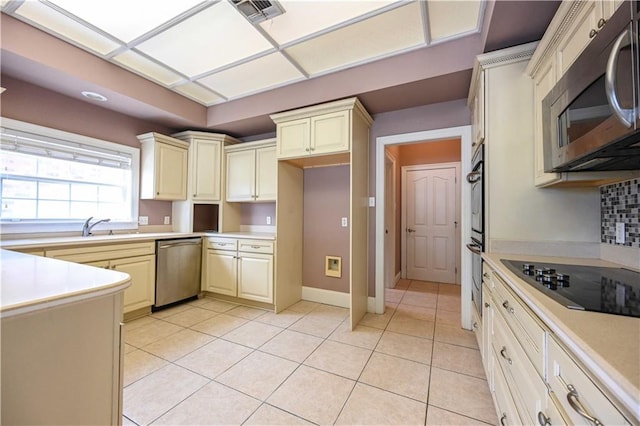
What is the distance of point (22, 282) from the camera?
3.10ft

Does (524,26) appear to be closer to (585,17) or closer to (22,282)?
(585,17)

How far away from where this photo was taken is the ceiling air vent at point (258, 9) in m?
1.80

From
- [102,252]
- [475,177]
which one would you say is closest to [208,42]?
[102,252]

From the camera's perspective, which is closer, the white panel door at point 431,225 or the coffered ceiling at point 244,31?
the coffered ceiling at point 244,31

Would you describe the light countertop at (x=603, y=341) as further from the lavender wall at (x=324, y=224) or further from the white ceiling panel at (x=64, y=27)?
the white ceiling panel at (x=64, y=27)

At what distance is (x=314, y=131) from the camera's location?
2.80 m

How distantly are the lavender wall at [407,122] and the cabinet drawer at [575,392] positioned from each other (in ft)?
7.72

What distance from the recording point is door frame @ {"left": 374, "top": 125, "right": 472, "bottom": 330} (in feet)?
8.48

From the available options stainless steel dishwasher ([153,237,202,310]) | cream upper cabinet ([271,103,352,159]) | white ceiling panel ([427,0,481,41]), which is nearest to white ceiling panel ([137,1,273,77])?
cream upper cabinet ([271,103,352,159])

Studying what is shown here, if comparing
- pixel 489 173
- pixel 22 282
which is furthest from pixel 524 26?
pixel 22 282

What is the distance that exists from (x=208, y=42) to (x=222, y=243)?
7.26 feet

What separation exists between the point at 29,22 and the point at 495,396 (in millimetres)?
4186

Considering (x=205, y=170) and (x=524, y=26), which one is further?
(x=205, y=170)

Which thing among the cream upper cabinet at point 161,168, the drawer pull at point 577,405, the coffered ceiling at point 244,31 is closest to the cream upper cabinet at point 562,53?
the coffered ceiling at point 244,31
